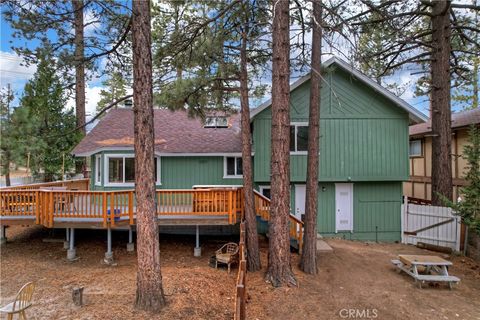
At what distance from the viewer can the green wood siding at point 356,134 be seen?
1217 cm

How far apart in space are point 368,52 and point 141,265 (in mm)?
10958

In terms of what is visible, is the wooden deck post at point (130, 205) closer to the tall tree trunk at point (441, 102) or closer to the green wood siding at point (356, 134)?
the green wood siding at point (356, 134)

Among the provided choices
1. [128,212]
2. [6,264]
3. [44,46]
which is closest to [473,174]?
[128,212]

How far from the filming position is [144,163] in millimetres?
5625

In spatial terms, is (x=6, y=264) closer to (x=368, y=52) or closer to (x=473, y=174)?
(x=473, y=174)

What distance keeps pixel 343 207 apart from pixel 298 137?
3.46 meters

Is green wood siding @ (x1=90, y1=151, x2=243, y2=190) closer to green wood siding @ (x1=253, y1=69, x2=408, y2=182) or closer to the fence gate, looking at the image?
green wood siding @ (x1=253, y1=69, x2=408, y2=182)

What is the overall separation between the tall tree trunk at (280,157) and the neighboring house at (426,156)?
12.0 meters

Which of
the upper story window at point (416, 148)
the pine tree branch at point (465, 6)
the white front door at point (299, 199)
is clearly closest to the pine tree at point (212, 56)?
the white front door at point (299, 199)

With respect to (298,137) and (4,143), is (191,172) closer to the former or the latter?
(298,137)

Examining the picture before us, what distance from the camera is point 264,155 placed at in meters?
12.0

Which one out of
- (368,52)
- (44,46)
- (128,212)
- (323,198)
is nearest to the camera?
(44,46)

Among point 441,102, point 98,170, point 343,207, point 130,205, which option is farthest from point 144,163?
point 441,102

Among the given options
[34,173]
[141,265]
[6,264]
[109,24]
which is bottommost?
[6,264]
